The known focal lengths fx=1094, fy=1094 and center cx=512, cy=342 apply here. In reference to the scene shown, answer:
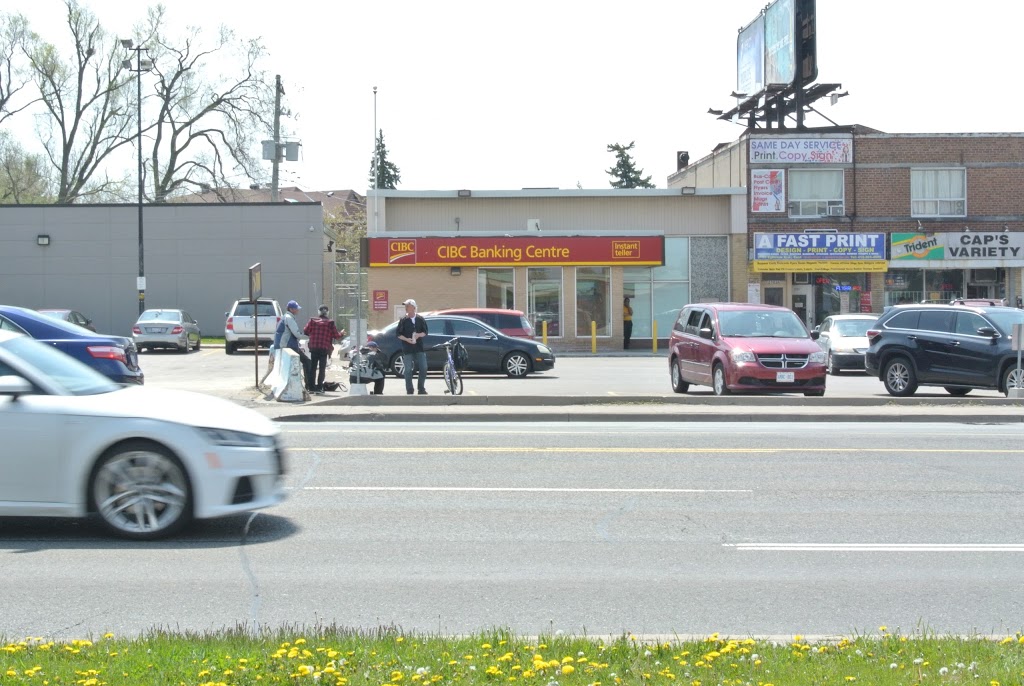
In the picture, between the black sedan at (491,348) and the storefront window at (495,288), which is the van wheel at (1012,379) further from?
the storefront window at (495,288)

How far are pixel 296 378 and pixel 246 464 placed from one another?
10478 millimetres

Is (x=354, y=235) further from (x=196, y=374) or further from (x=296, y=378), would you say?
(x=296, y=378)

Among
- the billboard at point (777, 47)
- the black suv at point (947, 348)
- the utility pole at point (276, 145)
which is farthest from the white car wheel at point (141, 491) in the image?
the utility pole at point (276, 145)

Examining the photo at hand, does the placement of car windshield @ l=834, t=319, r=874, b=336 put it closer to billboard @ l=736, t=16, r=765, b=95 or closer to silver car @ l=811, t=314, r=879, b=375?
silver car @ l=811, t=314, r=879, b=375

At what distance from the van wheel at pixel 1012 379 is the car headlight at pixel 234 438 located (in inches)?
596

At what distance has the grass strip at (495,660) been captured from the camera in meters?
4.59

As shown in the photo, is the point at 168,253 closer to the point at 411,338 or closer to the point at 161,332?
the point at 161,332

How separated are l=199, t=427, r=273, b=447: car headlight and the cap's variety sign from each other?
32301mm

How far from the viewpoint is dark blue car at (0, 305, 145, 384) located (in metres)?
14.1

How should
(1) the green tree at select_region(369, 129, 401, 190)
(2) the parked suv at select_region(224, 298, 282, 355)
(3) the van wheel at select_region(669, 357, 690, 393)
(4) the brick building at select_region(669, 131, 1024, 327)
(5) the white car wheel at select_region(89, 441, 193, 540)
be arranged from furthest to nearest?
(1) the green tree at select_region(369, 129, 401, 190)
(4) the brick building at select_region(669, 131, 1024, 327)
(2) the parked suv at select_region(224, 298, 282, 355)
(3) the van wheel at select_region(669, 357, 690, 393)
(5) the white car wheel at select_region(89, 441, 193, 540)

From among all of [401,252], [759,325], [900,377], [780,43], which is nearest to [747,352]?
[759,325]

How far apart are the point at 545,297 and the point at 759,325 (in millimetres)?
21272

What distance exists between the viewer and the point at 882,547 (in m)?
7.84

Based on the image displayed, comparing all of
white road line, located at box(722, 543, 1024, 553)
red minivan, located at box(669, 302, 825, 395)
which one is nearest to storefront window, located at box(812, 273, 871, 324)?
red minivan, located at box(669, 302, 825, 395)
